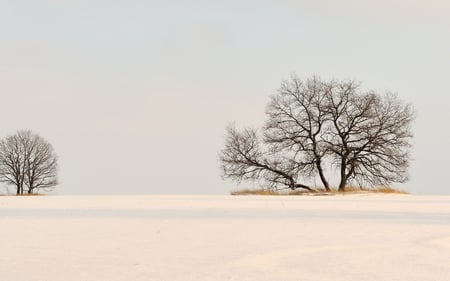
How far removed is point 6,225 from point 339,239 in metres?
6.40

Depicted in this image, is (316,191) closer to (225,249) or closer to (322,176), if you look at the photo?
(322,176)

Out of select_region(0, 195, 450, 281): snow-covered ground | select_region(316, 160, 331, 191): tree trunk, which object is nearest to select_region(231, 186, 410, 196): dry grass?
select_region(316, 160, 331, 191): tree trunk

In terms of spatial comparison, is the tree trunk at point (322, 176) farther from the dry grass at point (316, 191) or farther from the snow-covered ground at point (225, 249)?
the snow-covered ground at point (225, 249)

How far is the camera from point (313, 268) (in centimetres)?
655

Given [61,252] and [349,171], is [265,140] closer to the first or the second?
[349,171]

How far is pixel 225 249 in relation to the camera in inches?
317

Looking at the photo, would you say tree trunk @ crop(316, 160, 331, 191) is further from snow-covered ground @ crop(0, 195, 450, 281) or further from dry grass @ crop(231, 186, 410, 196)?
snow-covered ground @ crop(0, 195, 450, 281)

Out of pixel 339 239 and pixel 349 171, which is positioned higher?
pixel 349 171

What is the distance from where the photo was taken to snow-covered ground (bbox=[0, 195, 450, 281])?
618cm

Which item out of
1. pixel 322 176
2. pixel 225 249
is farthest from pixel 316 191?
pixel 225 249

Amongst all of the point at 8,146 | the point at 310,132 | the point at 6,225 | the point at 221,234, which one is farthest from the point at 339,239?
the point at 8,146

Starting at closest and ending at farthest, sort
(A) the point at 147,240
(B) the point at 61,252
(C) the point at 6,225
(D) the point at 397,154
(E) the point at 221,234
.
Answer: (B) the point at 61,252 → (A) the point at 147,240 → (E) the point at 221,234 → (C) the point at 6,225 → (D) the point at 397,154

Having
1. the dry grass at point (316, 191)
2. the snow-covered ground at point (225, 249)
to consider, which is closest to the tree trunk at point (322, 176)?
the dry grass at point (316, 191)

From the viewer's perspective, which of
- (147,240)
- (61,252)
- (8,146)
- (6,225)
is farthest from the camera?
(8,146)
